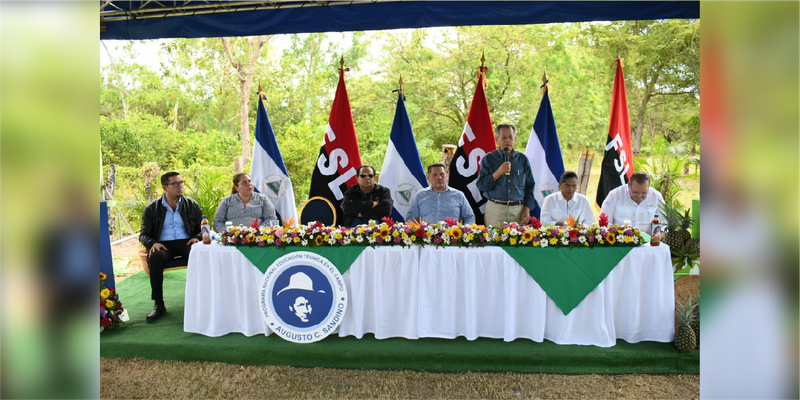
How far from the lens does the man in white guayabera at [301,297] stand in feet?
11.4

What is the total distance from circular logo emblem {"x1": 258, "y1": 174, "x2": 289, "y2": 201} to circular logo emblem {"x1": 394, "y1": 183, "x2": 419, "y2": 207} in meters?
1.25

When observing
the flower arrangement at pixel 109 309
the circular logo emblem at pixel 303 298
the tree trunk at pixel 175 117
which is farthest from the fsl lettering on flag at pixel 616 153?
the tree trunk at pixel 175 117

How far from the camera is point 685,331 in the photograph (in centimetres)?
324

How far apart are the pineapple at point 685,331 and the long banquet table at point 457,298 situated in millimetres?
70

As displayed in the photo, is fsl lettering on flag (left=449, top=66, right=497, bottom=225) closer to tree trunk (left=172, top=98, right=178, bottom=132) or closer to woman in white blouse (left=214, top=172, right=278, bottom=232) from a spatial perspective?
woman in white blouse (left=214, top=172, right=278, bottom=232)

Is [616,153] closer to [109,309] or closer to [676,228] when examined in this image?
[676,228]

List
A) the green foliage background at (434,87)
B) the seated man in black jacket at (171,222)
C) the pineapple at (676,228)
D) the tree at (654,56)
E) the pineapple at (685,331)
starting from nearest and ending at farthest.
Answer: the pineapple at (685,331) → the pineapple at (676,228) → the seated man in black jacket at (171,222) → the tree at (654,56) → the green foliage background at (434,87)

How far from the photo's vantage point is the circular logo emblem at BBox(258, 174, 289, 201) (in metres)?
5.87

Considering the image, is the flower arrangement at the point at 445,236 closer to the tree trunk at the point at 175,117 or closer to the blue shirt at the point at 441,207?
the blue shirt at the point at 441,207
